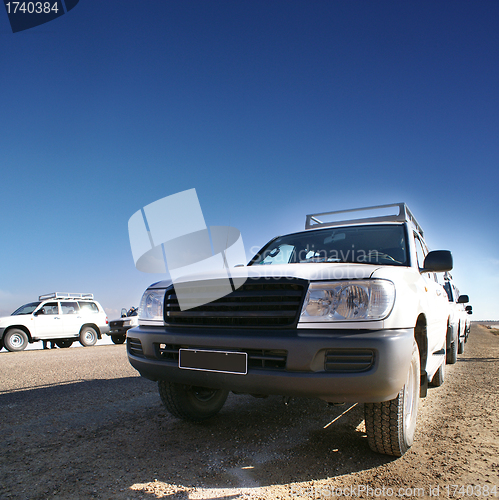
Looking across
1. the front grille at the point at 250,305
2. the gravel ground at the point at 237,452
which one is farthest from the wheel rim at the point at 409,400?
the front grille at the point at 250,305

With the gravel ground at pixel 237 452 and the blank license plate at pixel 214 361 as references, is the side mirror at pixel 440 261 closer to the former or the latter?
the gravel ground at pixel 237 452

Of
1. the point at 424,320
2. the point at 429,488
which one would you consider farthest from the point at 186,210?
the point at 429,488

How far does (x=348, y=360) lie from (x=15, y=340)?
14296 millimetres

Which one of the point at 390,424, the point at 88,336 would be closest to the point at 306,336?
the point at 390,424

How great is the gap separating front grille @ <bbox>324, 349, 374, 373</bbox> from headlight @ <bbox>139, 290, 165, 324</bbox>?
4.72 feet

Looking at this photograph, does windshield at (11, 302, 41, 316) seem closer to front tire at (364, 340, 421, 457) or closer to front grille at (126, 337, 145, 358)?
front grille at (126, 337, 145, 358)

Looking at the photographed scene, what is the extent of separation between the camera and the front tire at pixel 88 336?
14.8 meters

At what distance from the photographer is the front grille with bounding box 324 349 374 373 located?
2156mm

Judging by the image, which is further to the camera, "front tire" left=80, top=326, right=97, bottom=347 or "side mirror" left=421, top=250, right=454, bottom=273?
"front tire" left=80, top=326, right=97, bottom=347

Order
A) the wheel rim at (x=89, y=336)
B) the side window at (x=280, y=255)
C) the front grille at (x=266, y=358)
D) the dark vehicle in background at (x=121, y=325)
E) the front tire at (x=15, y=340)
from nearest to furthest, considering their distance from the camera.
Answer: the front grille at (x=266, y=358) < the side window at (x=280, y=255) < the front tire at (x=15, y=340) < the wheel rim at (x=89, y=336) < the dark vehicle in background at (x=121, y=325)

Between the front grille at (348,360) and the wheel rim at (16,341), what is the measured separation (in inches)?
555

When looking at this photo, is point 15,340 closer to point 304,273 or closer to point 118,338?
point 118,338

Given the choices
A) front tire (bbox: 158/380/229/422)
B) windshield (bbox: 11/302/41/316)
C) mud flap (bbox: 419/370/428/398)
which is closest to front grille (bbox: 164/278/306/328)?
front tire (bbox: 158/380/229/422)

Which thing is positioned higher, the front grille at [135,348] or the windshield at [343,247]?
the windshield at [343,247]
